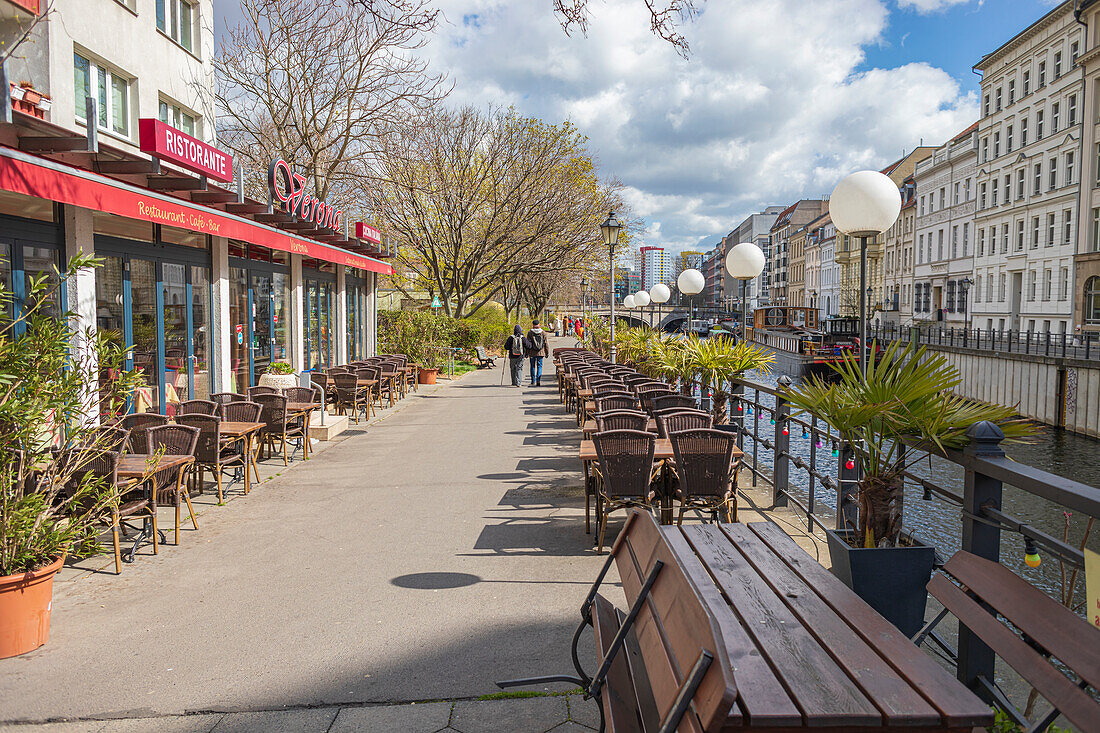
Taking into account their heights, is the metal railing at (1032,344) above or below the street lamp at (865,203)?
below

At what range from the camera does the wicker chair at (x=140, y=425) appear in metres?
7.07

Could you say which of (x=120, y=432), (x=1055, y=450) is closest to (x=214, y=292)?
(x=120, y=432)

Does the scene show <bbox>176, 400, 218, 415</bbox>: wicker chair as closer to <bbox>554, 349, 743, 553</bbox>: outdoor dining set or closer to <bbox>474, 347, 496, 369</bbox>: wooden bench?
<bbox>554, 349, 743, 553</bbox>: outdoor dining set

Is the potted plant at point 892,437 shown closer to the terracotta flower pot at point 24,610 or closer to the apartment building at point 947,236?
the terracotta flower pot at point 24,610

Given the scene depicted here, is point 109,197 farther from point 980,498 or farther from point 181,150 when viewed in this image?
point 980,498

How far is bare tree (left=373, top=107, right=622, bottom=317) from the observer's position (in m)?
28.4

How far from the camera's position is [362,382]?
1548cm

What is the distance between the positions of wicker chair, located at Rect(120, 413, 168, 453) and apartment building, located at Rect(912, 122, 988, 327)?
2078 inches

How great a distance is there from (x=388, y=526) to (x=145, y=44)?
44.7 feet

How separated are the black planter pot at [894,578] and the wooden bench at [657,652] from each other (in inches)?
48.0

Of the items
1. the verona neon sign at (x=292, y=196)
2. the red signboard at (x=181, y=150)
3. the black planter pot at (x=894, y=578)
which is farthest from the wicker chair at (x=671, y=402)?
the verona neon sign at (x=292, y=196)

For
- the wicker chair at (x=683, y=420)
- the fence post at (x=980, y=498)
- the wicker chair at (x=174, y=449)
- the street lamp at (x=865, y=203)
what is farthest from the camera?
the wicker chair at (x=683, y=420)

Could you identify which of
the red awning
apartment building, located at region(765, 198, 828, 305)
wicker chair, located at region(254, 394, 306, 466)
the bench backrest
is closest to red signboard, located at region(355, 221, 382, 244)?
the red awning

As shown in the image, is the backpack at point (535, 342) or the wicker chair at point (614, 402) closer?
the wicker chair at point (614, 402)
